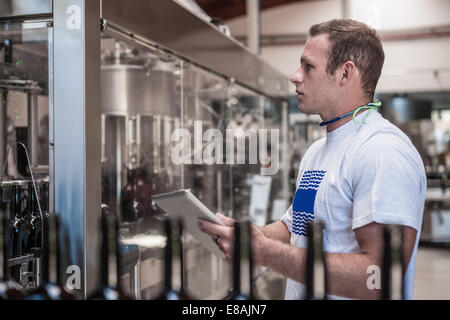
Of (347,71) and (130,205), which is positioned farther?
(130,205)

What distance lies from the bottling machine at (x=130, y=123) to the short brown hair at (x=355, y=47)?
0.75 metres

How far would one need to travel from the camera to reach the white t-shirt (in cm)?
129

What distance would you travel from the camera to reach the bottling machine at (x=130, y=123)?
6.18 ft

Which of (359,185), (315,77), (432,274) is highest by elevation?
(315,77)

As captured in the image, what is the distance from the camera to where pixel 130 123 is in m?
3.42

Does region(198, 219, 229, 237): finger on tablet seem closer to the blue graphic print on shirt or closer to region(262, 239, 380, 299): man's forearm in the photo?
region(262, 239, 380, 299): man's forearm

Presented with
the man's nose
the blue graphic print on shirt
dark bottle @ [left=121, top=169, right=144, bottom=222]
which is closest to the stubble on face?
the man's nose

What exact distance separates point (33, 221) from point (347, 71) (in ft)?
4.31

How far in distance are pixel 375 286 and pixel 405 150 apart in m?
0.34

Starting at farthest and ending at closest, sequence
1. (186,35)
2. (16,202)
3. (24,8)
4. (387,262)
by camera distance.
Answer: (186,35) → (16,202) → (24,8) → (387,262)

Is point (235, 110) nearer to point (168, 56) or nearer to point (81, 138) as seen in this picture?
point (168, 56)

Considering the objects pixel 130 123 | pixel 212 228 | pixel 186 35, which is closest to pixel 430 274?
pixel 130 123

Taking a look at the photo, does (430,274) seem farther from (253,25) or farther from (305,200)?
(305,200)

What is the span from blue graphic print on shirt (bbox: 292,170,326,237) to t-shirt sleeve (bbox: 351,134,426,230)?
15 cm
